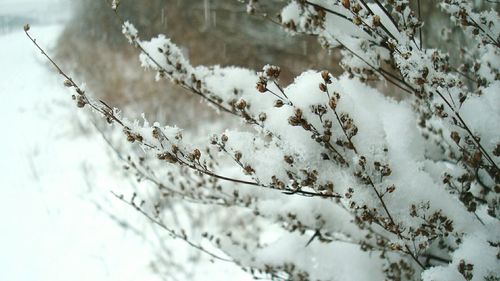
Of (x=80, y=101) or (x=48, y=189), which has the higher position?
(x=48, y=189)

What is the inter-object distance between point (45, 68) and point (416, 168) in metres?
9.74

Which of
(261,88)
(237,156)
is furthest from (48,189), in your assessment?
(261,88)

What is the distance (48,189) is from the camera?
23.5ft

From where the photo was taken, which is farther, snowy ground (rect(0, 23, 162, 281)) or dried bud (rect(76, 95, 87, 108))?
snowy ground (rect(0, 23, 162, 281))

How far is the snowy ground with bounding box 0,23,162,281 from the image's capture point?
550cm

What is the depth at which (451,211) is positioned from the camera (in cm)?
139

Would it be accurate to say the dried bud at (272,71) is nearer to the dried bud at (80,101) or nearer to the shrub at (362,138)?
the shrub at (362,138)

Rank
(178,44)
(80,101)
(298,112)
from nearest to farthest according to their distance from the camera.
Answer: (298,112)
(80,101)
(178,44)

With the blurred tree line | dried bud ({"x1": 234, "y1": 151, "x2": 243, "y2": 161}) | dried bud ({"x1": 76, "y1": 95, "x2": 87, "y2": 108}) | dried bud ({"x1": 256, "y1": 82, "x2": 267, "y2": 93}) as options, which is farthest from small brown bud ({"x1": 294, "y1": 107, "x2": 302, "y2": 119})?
the blurred tree line

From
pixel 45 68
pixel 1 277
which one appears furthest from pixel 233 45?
pixel 1 277

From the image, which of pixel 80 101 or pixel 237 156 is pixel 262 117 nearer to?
pixel 237 156

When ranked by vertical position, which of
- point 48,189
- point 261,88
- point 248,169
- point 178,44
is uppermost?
point 178,44

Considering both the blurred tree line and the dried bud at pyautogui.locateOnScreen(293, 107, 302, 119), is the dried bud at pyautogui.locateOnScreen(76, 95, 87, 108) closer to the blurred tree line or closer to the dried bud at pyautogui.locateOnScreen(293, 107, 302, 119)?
the dried bud at pyautogui.locateOnScreen(293, 107, 302, 119)

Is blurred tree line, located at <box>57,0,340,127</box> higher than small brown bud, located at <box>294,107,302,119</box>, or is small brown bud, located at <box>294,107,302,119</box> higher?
blurred tree line, located at <box>57,0,340,127</box>
